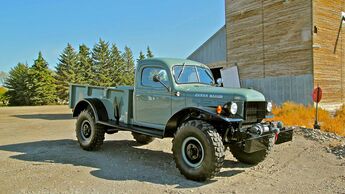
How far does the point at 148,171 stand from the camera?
5.69 meters

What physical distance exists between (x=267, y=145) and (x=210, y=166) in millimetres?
1318

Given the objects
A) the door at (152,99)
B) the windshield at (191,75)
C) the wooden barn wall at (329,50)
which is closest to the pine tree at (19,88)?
the wooden barn wall at (329,50)

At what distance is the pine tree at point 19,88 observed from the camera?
42.9 m

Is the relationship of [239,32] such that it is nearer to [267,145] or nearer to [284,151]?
[284,151]

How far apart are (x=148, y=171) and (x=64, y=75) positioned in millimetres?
44399

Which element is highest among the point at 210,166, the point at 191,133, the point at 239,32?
the point at 239,32

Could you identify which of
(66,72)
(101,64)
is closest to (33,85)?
(66,72)

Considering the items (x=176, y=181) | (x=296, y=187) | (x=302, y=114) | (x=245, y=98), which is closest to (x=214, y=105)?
(x=245, y=98)

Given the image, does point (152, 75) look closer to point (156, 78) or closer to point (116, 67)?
point (156, 78)

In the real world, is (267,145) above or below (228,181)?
above

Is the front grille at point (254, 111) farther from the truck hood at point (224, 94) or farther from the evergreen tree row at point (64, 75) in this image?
A: the evergreen tree row at point (64, 75)

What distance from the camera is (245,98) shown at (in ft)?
16.9

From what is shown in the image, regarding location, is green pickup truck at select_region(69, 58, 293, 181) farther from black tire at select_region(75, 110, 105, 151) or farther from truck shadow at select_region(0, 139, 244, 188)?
truck shadow at select_region(0, 139, 244, 188)

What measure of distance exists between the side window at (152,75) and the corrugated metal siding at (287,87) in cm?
1181
